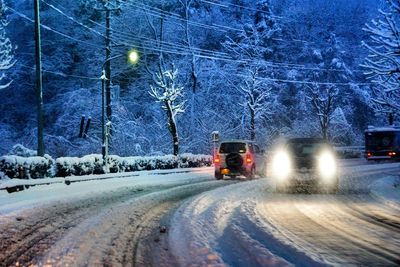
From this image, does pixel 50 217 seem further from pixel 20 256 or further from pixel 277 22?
pixel 277 22

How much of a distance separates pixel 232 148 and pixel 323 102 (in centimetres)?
3135

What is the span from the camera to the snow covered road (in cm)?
735

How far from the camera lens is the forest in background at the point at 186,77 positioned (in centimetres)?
4597

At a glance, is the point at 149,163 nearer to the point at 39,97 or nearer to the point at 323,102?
the point at 39,97

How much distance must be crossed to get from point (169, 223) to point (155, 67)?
4185 centimetres

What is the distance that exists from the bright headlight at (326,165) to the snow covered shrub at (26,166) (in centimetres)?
1156

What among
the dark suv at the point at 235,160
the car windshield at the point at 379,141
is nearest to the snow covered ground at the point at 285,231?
the dark suv at the point at 235,160

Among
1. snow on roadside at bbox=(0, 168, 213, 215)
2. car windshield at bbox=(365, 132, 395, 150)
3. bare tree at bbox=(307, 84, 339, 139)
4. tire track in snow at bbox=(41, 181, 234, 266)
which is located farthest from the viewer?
bare tree at bbox=(307, 84, 339, 139)

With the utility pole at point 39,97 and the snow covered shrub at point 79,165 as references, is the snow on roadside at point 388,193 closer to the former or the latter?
the snow covered shrub at point 79,165

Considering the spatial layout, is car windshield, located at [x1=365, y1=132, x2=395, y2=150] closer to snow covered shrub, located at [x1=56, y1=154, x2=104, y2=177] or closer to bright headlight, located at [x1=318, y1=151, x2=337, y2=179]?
snow covered shrub, located at [x1=56, y1=154, x2=104, y2=177]

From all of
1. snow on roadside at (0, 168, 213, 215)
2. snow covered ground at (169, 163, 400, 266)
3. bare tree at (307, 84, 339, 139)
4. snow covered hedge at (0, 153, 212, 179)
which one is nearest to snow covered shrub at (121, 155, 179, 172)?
snow covered hedge at (0, 153, 212, 179)

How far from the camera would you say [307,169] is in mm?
16625

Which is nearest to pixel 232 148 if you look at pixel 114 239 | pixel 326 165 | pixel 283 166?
pixel 283 166

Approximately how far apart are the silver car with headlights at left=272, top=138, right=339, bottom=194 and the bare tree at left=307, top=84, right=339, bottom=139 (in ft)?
116
